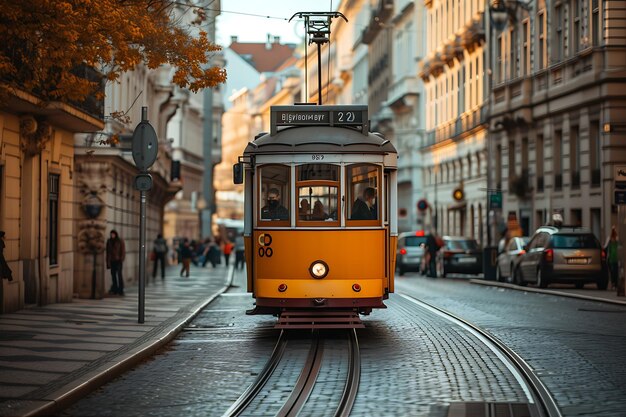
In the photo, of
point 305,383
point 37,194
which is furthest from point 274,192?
point 37,194

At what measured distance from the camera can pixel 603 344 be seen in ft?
61.8

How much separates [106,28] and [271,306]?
4.67 metres

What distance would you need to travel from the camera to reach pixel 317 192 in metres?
19.9

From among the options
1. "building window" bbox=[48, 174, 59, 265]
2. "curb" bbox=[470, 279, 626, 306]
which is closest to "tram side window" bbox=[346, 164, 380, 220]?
"curb" bbox=[470, 279, 626, 306]

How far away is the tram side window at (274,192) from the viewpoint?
1989cm

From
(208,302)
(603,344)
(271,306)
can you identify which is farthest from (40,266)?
(603,344)

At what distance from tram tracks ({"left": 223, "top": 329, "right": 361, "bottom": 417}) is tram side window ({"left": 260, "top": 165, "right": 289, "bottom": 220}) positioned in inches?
71.4

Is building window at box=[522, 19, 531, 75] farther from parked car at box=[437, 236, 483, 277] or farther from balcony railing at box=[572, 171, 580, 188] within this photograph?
parked car at box=[437, 236, 483, 277]

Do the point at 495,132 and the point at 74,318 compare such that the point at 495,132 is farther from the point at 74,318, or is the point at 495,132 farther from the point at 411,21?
the point at 74,318

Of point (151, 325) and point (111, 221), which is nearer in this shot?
point (151, 325)

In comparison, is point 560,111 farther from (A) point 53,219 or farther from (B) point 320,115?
(B) point 320,115

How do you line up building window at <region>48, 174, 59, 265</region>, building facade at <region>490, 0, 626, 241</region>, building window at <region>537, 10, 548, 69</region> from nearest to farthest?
building window at <region>48, 174, 59, 265</region> → building facade at <region>490, 0, 626, 241</region> → building window at <region>537, 10, 548, 69</region>

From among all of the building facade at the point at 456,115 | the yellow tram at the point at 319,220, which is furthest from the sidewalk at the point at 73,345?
the building facade at the point at 456,115

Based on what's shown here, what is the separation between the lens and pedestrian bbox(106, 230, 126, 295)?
34.8 meters
